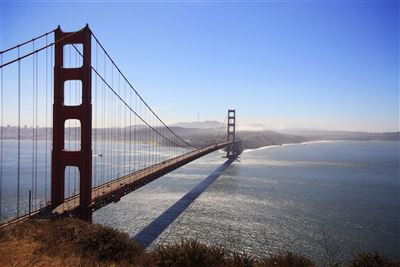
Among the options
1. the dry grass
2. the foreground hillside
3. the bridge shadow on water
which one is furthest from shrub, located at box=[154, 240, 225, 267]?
the bridge shadow on water

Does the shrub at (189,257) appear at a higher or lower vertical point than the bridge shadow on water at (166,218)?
higher

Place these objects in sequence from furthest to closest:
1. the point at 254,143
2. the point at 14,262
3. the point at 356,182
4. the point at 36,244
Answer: the point at 254,143 → the point at 356,182 → the point at 36,244 → the point at 14,262

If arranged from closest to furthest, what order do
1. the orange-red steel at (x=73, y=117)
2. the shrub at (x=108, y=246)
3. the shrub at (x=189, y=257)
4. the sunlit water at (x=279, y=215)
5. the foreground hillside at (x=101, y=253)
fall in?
the shrub at (x=189, y=257), the foreground hillside at (x=101, y=253), the shrub at (x=108, y=246), the orange-red steel at (x=73, y=117), the sunlit water at (x=279, y=215)

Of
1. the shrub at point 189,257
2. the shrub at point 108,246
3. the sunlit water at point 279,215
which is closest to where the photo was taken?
the shrub at point 189,257

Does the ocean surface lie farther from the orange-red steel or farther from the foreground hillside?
the orange-red steel

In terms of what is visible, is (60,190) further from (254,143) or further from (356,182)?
(254,143)

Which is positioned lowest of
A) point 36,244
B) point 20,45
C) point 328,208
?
point 328,208

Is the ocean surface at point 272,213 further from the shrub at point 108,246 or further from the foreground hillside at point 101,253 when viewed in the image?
the shrub at point 108,246

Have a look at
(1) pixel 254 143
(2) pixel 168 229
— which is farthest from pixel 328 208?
(1) pixel 254 143

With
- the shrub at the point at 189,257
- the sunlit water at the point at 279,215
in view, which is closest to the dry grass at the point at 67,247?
the shrub at the point at 189,257
